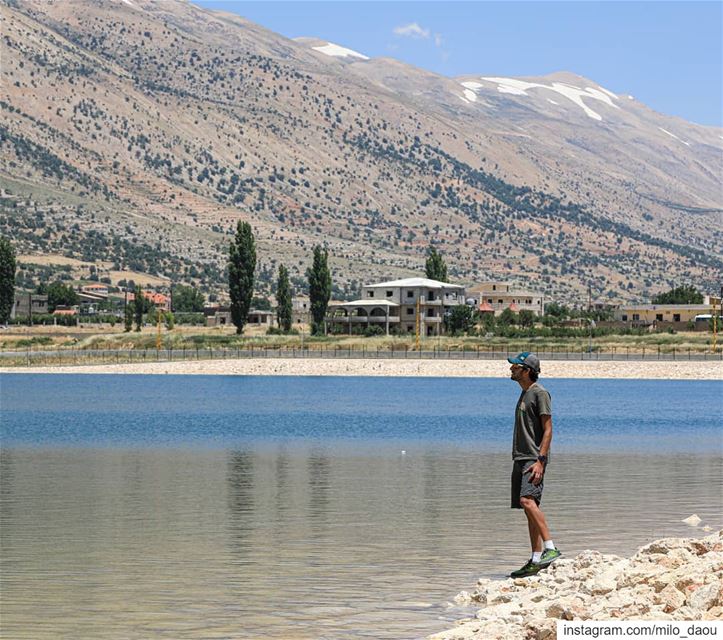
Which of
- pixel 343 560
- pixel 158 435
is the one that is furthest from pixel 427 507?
pixel 158 435

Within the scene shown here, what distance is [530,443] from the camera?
49.8 ft

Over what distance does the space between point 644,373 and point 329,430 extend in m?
53.7

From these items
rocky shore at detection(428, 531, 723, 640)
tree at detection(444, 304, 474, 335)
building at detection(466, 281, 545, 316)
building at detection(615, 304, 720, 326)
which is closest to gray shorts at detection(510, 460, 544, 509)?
rocky shore at detection(428, 531, 723, 640)

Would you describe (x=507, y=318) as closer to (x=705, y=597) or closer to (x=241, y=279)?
(x=241, y=279)

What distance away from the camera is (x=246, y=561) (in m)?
17.1

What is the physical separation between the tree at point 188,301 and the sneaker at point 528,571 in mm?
167416

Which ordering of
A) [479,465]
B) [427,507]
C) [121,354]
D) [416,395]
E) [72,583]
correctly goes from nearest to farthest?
[72,583] < [427,507] < [479,465] < [416,395] < [121,354]

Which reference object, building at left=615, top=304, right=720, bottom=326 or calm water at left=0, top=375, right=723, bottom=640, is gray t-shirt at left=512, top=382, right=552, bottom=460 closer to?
calm water at left=0, top=375, right=723, bottom=640

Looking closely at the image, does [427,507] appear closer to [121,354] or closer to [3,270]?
[121,354]

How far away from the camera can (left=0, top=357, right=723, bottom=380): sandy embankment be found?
9394 centimetres

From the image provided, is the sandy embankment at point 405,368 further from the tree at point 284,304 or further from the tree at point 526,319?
the tree at point 526,319

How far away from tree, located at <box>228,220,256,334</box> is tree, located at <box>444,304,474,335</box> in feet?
70.6

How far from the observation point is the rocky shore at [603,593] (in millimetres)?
11711

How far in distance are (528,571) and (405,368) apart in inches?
3270
